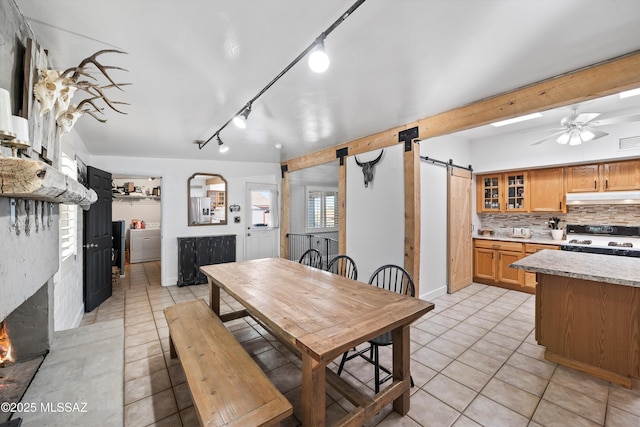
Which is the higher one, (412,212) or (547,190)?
(547,190)

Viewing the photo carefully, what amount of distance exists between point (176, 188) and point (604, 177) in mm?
7254

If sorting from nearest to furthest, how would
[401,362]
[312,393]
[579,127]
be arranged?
[312,393] < [401,362] < [579,127]

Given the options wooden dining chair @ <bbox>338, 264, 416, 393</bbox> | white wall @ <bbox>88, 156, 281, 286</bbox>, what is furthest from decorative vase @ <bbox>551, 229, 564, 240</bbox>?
white wall @ <bbox>88, 156, 281, 286</bbox>

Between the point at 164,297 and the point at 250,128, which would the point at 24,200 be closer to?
the point at 250,128

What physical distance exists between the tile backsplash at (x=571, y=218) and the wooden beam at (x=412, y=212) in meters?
2.94

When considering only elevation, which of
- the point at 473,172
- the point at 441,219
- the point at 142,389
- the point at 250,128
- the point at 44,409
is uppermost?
the point at 250,128

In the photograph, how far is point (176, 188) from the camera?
516 centimetres

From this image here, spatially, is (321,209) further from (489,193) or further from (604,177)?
(604,177)

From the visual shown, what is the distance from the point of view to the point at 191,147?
430 centimetres

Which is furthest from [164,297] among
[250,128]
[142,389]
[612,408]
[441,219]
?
[612,408]

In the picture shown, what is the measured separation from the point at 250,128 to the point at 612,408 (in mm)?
4211

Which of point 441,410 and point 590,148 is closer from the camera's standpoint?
point 441,410

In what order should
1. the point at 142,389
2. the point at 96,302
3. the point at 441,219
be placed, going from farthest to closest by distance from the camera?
the point at 441,219, the point at 96,302, the point at 142,389

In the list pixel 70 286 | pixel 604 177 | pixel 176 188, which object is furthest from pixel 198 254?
pixel 604 177
